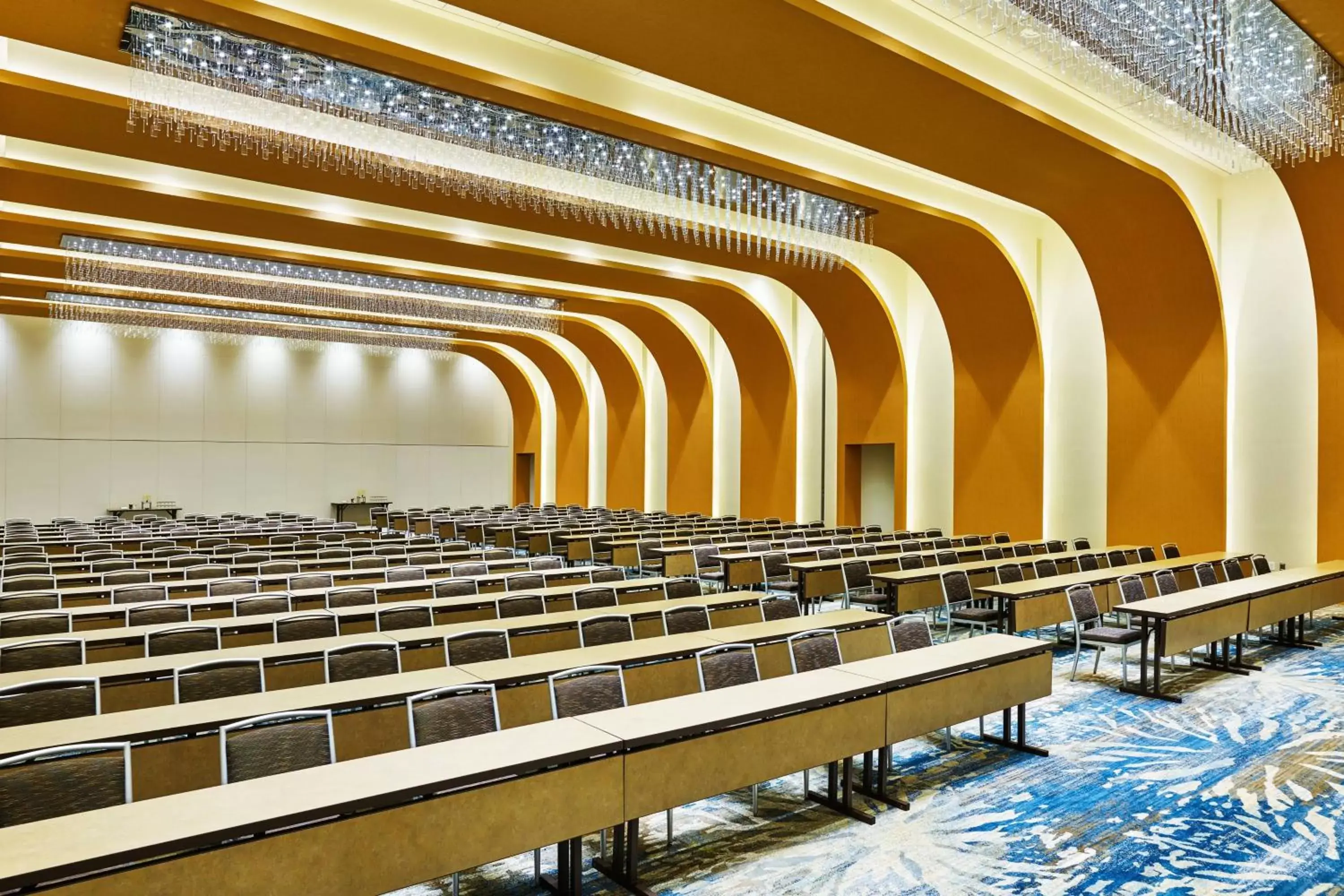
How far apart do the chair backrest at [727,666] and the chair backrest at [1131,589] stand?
419 cm

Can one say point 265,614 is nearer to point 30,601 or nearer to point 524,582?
point 30,601

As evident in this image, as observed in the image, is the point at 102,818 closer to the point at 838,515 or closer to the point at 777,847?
the point at 777,847

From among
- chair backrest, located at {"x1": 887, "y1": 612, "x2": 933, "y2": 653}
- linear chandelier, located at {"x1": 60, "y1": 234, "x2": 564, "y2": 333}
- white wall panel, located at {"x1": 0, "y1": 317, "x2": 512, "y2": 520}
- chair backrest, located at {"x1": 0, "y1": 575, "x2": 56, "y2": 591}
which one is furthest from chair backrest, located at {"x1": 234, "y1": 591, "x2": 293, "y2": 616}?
white wall panel, located at {"x1": 0, "y1": 317, "x2": 512, "y2": 520}

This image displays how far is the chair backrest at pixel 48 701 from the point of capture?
167 inches

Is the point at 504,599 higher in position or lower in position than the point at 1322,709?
higher

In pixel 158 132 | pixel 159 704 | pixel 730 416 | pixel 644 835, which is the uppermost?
pixel 158 132

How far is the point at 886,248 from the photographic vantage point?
13.6m

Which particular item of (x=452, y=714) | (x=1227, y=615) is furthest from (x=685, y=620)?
(x=1227, y=615)

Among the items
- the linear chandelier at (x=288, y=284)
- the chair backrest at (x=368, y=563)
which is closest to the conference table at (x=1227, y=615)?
the chair backrest at (x=368, y=563)

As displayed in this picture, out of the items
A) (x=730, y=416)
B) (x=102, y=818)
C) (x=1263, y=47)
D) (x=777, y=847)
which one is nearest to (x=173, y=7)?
(x=102, y=818)

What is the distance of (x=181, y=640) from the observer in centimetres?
578

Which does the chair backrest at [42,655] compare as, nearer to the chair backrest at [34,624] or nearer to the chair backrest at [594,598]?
the chair backrest at [34,624]

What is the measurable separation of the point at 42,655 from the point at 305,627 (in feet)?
4.89

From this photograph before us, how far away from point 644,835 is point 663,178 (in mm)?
7700
